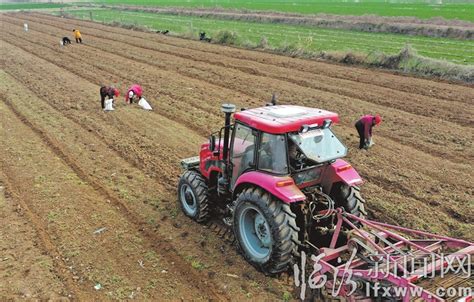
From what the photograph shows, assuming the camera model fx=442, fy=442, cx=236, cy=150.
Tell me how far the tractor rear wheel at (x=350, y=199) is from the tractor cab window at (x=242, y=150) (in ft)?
4.56

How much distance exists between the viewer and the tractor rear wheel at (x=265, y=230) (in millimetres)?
5832

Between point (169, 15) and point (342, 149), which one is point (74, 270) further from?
point (169, 15)

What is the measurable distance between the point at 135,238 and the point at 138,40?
25442mm

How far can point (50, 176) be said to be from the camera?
979 centimetres

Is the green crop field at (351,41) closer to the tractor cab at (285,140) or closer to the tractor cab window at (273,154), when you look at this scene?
the tractor cab at (285,140)

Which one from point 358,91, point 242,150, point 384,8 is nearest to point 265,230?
point 242,150

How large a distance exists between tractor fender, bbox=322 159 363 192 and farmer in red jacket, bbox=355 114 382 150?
4.60 metres

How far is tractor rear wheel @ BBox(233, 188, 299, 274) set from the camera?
5832mm

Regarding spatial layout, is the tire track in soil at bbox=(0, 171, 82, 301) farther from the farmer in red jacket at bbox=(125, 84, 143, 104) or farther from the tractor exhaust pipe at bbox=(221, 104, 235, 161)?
the farmer in red jacket at bbox=(125, 84, 143, 104)

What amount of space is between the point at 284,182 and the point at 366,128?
18.8 feet

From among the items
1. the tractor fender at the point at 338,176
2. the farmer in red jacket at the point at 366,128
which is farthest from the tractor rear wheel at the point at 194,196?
the farmer in red jacket at the point at 366,128

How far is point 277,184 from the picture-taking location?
5.89 metres

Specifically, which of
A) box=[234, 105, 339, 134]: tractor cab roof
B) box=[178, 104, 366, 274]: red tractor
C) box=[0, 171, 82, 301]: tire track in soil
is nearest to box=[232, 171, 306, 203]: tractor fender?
box=[178, 104, 366, 274]: red tractor

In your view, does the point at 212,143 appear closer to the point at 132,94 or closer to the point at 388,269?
the point at 388,269
